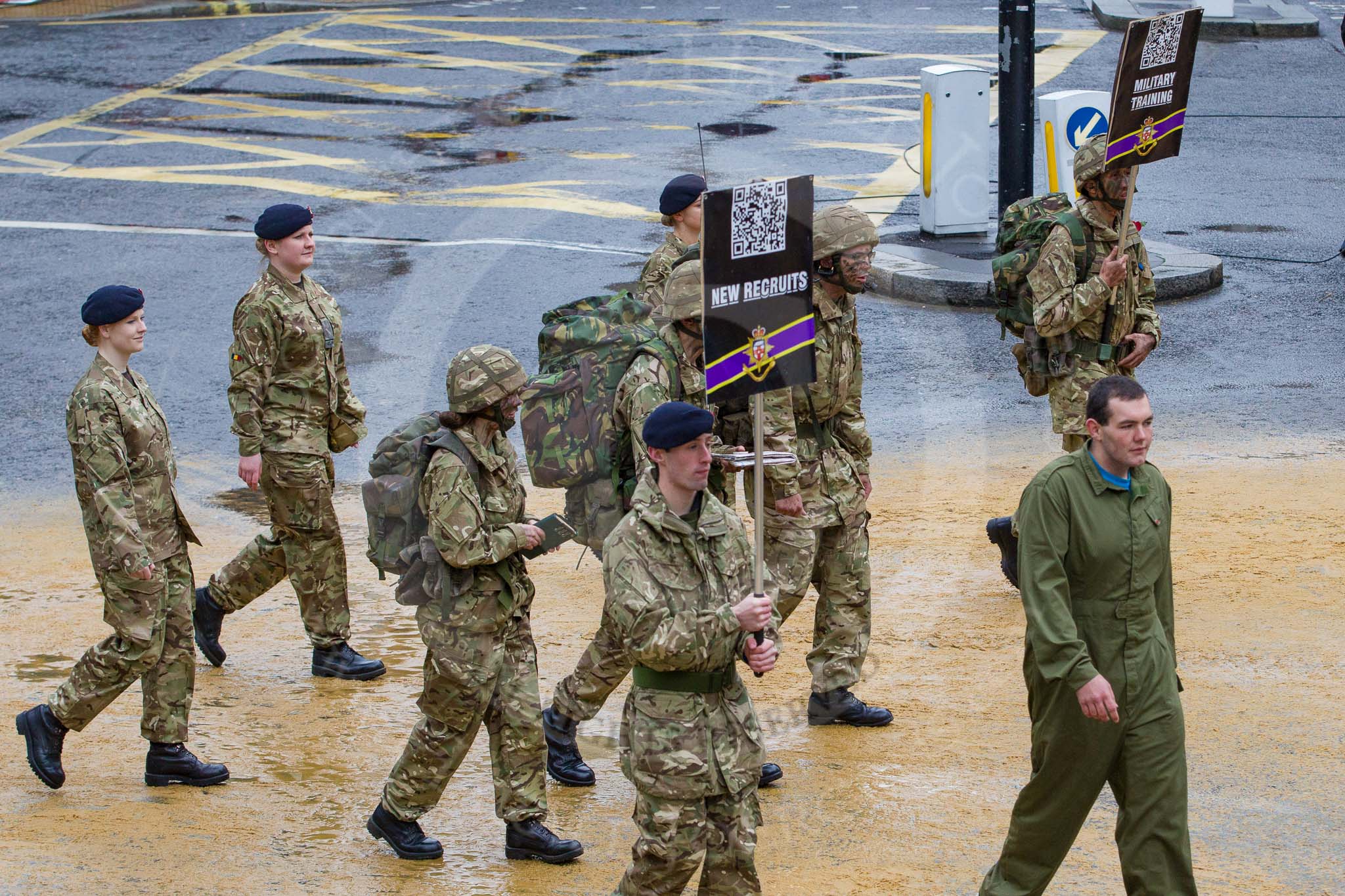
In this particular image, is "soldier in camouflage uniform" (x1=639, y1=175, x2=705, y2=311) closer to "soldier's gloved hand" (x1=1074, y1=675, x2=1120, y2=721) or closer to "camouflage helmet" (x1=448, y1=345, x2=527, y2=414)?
"camouflage helmet" (x1=448, y1=345, x2=527, y2=414)

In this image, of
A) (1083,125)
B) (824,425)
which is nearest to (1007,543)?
(824,425)

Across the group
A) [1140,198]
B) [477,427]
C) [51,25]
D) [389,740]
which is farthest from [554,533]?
[51,25]

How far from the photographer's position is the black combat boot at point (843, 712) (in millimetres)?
7473

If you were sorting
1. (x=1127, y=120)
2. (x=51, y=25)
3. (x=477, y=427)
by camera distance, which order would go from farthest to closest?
(x=51, y=25) < (x=1127, y=120) < (x=477, y=427)

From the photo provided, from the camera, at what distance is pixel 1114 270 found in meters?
8.28

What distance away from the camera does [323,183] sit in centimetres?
1831

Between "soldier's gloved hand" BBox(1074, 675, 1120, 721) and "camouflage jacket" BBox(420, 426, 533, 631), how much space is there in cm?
202

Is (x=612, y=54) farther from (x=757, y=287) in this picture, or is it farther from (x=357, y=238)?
(x=757, y=287)

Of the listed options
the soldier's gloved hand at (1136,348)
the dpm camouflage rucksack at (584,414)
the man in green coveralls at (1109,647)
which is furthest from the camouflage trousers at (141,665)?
the soldier's gloved hand at (1136,348)

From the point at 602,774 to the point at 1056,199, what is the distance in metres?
3.70

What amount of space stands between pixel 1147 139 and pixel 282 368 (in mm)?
4226

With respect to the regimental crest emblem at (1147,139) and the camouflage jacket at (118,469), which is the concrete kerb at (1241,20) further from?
the camouflage jacket at (118,469)

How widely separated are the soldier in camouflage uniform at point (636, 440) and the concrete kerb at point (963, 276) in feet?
23.3

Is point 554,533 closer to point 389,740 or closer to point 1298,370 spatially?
point 389,740
